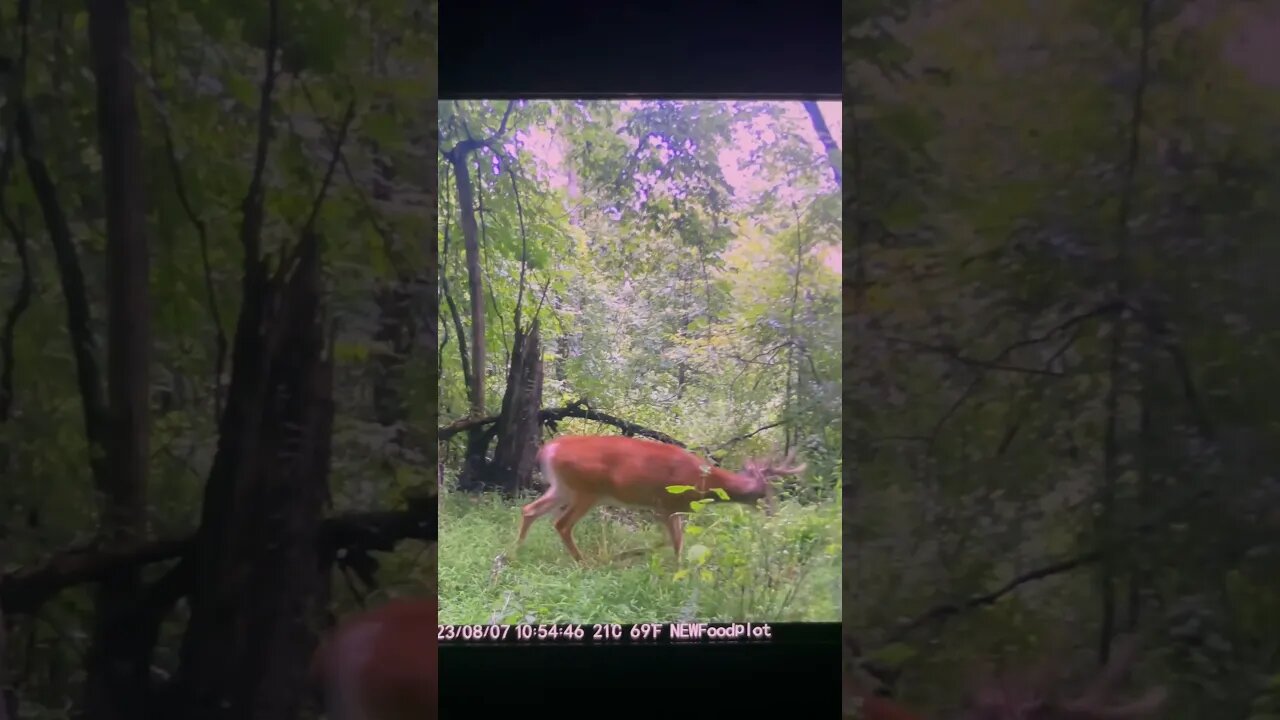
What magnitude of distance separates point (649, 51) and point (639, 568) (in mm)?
883

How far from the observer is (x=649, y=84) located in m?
1.22

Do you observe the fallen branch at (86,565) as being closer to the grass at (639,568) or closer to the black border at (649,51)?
the grass at (639,568)

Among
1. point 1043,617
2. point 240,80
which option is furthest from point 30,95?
point 1043,617

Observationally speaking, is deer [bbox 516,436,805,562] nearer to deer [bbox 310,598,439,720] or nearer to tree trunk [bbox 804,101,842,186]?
deer [bbox 310,598,439,720]

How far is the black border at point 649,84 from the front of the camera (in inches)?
47.5

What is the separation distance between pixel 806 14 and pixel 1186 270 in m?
0.71

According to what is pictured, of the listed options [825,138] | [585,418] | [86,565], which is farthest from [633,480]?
[86,565]

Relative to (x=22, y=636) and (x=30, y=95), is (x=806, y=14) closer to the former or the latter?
(x=30, y=95)

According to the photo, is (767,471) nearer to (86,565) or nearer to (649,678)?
(649,678)

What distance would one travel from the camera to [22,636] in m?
1.04

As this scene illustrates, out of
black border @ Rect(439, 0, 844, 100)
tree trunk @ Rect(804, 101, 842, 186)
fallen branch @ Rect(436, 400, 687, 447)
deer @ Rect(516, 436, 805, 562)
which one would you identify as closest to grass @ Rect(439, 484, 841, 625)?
deer @ Rect(516, 436, 805, 562)

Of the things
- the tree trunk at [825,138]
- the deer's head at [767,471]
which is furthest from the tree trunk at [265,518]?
the tree trunk at [825,138]

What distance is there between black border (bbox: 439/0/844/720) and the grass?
2.2 inches

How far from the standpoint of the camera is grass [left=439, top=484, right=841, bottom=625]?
124cm
